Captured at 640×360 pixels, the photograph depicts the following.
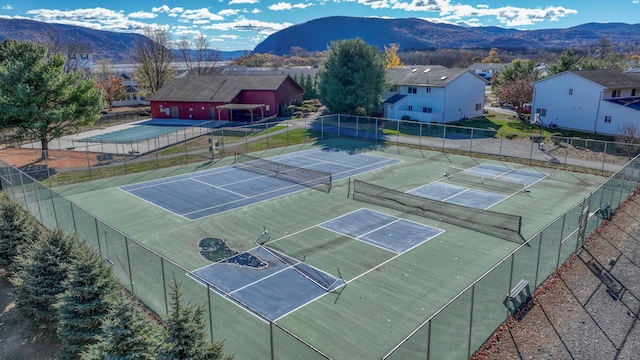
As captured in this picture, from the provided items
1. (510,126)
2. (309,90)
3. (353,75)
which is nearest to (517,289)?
(353,75)

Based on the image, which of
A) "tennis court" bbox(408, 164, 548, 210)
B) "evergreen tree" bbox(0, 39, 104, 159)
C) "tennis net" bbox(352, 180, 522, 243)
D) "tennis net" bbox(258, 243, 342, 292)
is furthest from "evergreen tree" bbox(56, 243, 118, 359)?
"evergreen tree" bbox(0, 39, 104, 159)

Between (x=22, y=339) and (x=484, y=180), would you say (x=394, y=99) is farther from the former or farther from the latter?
(x=22, y=339)

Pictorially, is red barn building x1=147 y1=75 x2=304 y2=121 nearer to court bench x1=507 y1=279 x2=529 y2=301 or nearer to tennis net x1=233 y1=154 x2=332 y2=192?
tennis net x1=233 y1=154 x2=332 y2=192

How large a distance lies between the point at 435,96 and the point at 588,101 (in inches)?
593

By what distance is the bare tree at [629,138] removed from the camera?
32094mm

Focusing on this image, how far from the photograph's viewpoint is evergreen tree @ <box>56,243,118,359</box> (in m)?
10.3

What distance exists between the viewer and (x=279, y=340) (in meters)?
10.4

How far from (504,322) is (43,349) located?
12434 millimetres

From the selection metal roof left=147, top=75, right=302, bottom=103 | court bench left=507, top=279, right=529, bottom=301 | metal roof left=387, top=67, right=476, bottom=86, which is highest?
metal roof left=387, top=67, right=476, bottom=86

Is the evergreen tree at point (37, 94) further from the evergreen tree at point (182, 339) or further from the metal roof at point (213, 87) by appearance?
the evergreen tree at point (182, 339)

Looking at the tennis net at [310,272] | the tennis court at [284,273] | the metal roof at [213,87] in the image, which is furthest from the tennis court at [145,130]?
the tennis net at [310,272]

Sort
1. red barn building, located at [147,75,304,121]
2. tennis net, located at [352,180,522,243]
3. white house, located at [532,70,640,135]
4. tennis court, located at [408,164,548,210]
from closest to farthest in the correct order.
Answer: tennis net, located at [352,180,522,243], tennis court, located at [408,164,548,210], white house, located at [532,70,640,135], red barn building, located at [147,75,304,121]

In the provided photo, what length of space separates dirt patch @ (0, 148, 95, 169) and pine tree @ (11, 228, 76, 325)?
68.6 ft

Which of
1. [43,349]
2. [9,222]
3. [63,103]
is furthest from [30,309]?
[63,103]
